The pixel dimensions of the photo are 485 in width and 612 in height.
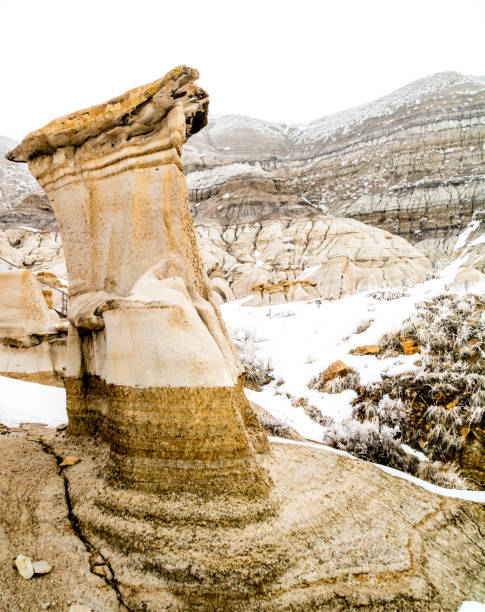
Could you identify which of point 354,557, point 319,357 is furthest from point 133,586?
point 319,357

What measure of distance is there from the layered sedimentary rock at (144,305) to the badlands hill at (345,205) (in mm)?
14980

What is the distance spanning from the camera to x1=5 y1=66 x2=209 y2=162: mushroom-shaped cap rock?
3031 millimetres

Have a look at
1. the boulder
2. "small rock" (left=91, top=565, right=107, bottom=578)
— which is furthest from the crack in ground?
the boulder

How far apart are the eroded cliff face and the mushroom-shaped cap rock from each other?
36.0 meters

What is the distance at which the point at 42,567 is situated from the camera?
1.82 metres

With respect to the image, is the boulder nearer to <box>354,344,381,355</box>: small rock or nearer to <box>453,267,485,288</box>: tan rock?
<box>354,344,381,355</box>: small rock

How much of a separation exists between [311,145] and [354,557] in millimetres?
65624

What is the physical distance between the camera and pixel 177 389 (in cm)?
254

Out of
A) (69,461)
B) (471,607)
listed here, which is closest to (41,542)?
(69,461)

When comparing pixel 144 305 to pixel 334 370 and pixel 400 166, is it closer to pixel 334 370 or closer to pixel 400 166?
pixel 334 370

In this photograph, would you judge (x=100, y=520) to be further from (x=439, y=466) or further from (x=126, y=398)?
(x=439, y=466)

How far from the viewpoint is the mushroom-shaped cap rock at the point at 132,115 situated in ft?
9.95

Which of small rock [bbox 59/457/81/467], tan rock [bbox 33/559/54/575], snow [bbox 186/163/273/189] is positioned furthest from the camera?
snow [bbox 186/163/273/189]

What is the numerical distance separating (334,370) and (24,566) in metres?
5.46
